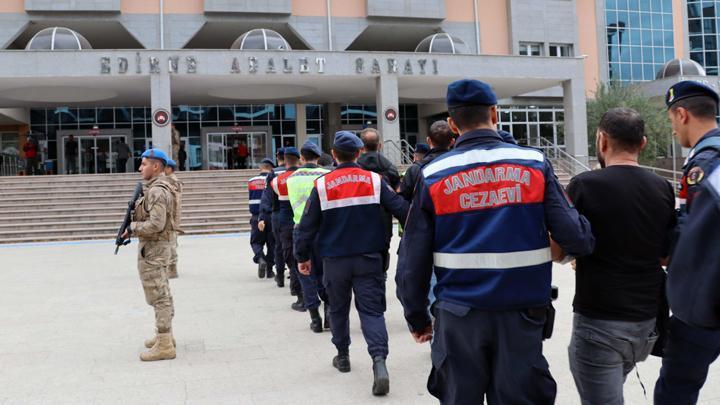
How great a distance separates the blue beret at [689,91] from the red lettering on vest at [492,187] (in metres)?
0.94

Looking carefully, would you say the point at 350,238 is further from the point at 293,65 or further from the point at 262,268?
the point at 293,65

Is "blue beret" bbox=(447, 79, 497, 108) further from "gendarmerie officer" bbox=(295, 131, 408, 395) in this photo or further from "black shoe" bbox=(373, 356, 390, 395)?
"black shoe" bbox=(373, 356, 390, 395)

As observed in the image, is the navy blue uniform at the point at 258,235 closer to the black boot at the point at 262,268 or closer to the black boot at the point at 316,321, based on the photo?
the black boot at the point at 262,268

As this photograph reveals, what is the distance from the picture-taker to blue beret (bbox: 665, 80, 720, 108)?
291cm

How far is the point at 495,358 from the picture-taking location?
2.60 meters

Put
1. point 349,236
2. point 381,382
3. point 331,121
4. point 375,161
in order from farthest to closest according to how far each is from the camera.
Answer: point 331,121
point 375,161
point 349,236
point 381,382

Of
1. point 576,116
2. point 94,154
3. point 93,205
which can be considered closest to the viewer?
point 93,205

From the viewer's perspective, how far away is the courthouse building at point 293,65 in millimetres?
24453

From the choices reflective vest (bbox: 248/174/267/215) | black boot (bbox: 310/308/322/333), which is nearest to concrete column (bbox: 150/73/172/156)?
reflective vest (bbox: 248/174/267/215)

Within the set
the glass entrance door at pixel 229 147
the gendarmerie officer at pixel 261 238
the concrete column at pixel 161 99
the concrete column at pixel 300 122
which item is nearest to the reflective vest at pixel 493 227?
the gendarmerie officer at pixel 261 238

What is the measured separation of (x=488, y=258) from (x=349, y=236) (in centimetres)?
227

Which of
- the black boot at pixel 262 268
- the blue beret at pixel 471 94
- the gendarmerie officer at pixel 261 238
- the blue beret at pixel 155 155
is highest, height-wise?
the blue beret at pixel 155 155

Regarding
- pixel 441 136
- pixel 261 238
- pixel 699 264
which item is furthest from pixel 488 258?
pixel 261 238

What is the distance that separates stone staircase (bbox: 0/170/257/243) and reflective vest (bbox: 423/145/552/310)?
1651 cm
